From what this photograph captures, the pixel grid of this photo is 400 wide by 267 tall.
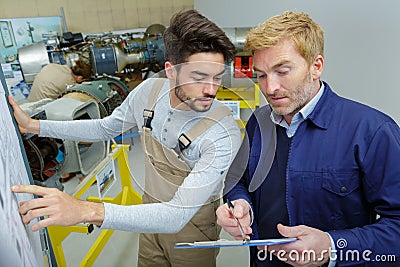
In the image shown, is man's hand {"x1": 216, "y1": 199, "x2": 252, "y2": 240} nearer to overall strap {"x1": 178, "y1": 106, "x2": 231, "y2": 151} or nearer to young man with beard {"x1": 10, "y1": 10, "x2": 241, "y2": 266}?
young man with beard {"x1": 10, "y1": 10, "x2": 241, "y2": 266}

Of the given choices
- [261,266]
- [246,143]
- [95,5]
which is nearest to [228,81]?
[246,143]

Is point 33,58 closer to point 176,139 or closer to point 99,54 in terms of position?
point 99,54

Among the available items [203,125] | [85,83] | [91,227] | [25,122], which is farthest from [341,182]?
[85,83]

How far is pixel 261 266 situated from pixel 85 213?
779 millimetres

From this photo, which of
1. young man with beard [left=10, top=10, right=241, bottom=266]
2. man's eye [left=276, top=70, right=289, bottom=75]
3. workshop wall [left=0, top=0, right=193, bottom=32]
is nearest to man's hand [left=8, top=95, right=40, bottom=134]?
young man with beard [left=10, top=10, right=241, bottom=266]

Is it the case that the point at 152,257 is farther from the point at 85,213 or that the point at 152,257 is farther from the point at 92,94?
the point at 92,94

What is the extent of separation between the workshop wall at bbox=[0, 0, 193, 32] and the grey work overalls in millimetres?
3871

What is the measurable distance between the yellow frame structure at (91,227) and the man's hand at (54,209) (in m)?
0.81

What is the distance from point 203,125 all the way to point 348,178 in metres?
0.52

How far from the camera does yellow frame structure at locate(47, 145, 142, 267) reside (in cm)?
183

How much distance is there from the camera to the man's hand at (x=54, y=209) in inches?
32.4

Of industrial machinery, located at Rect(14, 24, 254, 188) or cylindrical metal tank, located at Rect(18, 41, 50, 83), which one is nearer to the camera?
industrial machinery, located at Rect(14, 24, 254, 188)

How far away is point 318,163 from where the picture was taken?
1.09 meters

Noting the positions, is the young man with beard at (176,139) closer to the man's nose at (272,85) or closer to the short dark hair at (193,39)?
the short dark hair at (193,39)
